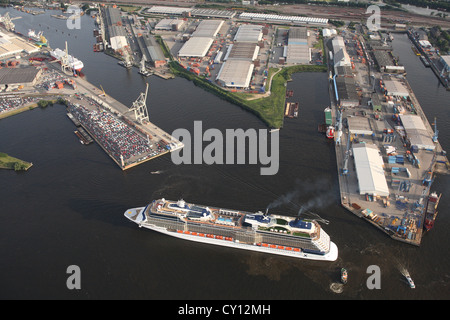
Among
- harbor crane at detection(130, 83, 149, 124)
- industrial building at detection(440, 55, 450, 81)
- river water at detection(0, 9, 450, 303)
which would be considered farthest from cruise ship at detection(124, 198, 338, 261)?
industrial building at detection(440, 55, 450, 81)

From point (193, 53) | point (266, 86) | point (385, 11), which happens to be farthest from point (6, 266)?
point (385, 11)

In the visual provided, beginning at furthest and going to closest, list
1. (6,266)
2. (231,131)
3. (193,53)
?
1. (193,53)
2. (231,131)
3. (6,266)

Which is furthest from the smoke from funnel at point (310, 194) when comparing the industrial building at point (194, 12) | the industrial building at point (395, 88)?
the industrial building at point (194, 12)

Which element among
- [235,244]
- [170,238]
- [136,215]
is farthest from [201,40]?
[235,244]

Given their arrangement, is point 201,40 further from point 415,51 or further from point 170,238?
point 170,238

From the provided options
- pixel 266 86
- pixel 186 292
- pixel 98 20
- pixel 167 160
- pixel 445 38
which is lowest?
pixel 186 292

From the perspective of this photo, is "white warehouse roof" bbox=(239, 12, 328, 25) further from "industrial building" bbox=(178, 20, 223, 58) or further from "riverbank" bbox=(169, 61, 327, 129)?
"riverbank" bbox=(169, 61, 327, 129)

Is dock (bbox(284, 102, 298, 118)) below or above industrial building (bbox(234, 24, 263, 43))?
below

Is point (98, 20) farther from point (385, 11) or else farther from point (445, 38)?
point (445, 38)
